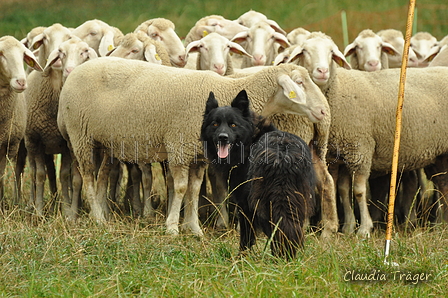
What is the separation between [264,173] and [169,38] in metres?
4.84

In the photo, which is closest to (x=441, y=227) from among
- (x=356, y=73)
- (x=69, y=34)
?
(x=356, y=73)

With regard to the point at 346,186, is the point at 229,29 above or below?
above

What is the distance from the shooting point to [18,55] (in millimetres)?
7117

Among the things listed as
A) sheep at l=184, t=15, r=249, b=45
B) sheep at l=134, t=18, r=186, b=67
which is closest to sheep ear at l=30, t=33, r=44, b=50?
sheep at l=134, t=18, r=186, b=67

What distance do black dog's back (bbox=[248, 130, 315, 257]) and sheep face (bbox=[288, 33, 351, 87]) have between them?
2.22m

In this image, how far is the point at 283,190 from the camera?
15.2 ft

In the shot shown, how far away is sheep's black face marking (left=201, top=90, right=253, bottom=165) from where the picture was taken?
5277 mm

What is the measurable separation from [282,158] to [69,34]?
15.6ft

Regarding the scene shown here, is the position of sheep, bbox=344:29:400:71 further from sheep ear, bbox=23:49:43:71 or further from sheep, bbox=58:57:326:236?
A: sheep ear, bbox=23:49:43:71

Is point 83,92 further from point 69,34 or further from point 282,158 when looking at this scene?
point 282,158

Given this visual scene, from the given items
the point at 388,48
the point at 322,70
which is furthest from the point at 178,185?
the point at 388,48

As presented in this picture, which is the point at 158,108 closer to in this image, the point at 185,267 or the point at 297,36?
the point at 185,267

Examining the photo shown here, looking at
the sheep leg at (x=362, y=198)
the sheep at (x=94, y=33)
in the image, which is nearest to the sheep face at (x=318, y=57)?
the sheep leg at (x=362, y=198)

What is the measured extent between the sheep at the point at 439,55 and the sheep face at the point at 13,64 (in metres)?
5.02
